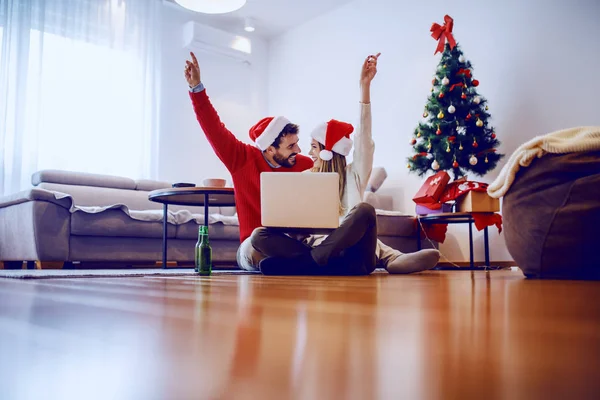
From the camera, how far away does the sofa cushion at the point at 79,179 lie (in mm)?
4172

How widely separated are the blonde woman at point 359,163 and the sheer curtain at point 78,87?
3.33m

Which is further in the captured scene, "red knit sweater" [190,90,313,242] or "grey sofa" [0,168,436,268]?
"grey sofa" [0,168,436,268]

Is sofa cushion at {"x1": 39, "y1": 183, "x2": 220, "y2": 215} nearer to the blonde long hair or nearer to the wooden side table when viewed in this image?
the wooden side table

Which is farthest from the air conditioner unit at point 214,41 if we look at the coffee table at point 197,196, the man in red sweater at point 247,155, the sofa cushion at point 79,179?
the man in red sweater at point 247,155

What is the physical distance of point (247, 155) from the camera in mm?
2551

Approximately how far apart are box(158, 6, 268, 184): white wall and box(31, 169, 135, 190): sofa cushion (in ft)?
3.73

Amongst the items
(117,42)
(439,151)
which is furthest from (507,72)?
(117,42)

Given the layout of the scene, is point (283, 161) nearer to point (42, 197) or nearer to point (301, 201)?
point (301, 201)

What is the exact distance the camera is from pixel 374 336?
0.37 meters

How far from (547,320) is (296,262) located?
64.2 inches

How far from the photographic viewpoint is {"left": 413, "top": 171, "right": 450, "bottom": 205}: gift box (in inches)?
156

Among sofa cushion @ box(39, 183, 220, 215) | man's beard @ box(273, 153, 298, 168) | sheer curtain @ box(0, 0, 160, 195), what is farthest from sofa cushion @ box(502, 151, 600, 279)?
sheer curtain @ box(0, 0, 160, 195)

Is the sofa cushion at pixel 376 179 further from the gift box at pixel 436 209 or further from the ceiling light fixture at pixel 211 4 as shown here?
the ceiling light fixture at pixel 211 4

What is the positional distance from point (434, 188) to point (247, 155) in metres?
1.90
